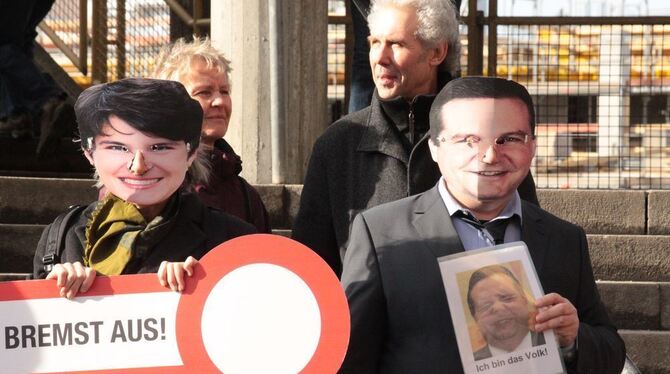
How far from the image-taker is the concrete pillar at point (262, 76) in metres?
7.52

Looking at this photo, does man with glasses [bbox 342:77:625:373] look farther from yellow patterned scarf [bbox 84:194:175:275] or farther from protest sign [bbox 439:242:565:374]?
yellow patterned scarf [bbox 84:194:175:275]

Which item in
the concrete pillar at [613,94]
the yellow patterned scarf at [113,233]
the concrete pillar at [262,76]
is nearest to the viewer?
the yellow patterned scarf at [113,233]

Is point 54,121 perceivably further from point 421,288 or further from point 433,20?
point 421,288

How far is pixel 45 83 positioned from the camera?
7664mm

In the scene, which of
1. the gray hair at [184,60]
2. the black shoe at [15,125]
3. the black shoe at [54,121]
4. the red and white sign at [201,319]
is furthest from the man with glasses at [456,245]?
the black shoe at [15,125]

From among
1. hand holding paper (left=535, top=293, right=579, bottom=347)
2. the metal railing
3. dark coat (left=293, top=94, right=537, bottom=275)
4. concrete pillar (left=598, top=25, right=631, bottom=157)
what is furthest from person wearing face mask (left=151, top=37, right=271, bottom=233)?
concrete pillar (left=598, top=25, right=631, bottom=157)

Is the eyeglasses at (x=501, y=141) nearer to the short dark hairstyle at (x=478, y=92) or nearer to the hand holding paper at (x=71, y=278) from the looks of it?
the short dark hairstyle at (x=478, y=92)

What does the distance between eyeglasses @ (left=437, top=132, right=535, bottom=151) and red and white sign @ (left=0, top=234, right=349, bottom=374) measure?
42 cm

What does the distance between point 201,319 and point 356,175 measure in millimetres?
1157

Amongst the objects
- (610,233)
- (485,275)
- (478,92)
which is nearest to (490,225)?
(485,275)

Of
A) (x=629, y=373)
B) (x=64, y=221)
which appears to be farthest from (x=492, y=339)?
(x=629, y=373)

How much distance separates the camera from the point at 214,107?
427 centimetres

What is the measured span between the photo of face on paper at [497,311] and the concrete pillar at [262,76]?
442 centimetres

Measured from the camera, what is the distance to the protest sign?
3.12 meters
